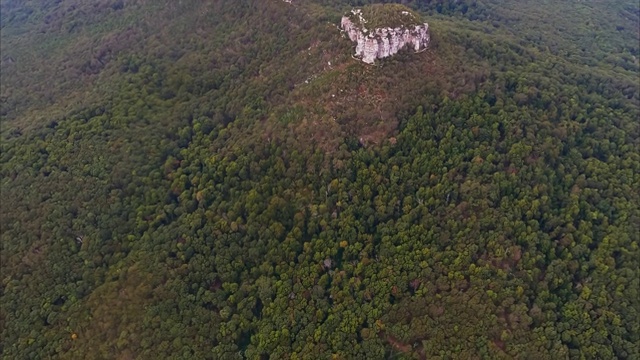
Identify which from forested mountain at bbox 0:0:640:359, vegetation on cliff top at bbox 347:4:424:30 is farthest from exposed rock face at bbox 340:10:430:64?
forested mountain at bbox 0:0:640:359

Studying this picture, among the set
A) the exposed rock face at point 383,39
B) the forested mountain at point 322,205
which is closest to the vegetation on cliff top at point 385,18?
the exposed rock face at point 383,39

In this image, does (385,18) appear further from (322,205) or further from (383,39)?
(322,205)

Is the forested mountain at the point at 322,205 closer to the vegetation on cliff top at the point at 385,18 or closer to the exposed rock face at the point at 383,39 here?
the exposed rock face at the point at 383,39

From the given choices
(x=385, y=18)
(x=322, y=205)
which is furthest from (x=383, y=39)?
(x=322, y=205)

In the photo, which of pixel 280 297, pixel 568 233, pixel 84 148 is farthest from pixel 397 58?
pixel 84 148

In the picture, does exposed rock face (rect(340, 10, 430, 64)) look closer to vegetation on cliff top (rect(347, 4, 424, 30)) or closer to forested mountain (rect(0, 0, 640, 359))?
vegetation on cliff top (rect(347, 4, 424, 30))
